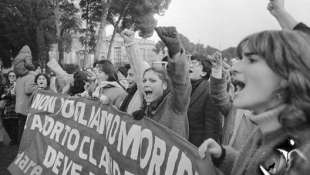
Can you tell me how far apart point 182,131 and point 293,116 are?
1834mm

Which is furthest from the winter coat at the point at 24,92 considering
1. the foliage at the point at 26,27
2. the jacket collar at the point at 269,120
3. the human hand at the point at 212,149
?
the foliage at the point at 26,27

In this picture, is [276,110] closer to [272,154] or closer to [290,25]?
[272,154]

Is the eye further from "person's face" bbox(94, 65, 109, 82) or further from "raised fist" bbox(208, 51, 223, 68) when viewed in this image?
"person's face" bbox(94, 65, 109, 82)

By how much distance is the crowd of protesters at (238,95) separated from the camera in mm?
1471

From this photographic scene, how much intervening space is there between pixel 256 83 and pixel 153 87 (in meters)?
1.91

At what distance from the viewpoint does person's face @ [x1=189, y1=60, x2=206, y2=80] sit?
181 inches

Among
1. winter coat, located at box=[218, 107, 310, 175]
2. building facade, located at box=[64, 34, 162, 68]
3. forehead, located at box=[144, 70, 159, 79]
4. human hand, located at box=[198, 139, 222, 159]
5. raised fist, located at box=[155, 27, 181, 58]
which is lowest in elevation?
building facade, located at box=[64, 34, 162, 68]

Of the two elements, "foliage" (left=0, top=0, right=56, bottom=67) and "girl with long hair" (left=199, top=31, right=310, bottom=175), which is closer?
"girl with long hair" (left=199, top=31, right=310, bottom=175)

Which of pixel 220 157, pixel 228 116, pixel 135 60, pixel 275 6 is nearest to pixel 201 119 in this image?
pixel 228 116

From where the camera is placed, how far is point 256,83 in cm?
158

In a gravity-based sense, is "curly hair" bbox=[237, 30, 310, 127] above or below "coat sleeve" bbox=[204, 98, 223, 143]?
above

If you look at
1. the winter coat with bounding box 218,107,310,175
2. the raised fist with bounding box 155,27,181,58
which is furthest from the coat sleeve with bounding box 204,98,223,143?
the winter coat with bounding box 218,107,310,175

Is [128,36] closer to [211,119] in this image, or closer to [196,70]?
[196,70]

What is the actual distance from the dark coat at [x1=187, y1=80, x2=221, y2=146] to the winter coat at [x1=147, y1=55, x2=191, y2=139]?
837 millimetres
